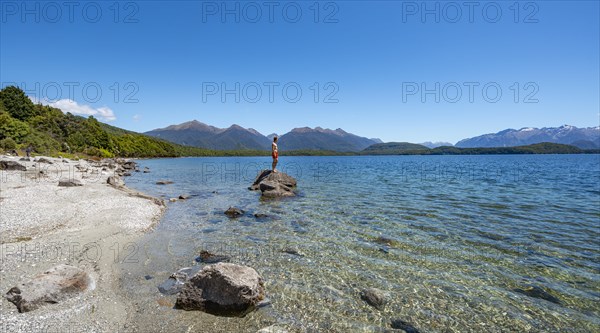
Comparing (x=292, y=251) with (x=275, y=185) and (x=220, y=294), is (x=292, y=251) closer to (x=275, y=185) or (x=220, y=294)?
(x=220, y=294)

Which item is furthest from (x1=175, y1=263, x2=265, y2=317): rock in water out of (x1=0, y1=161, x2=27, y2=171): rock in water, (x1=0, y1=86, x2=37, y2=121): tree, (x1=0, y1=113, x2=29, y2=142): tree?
(x1=0, y1=86, x2=37, y2=121): tree

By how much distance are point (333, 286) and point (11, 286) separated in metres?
9.94

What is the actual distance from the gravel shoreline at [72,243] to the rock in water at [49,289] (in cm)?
19

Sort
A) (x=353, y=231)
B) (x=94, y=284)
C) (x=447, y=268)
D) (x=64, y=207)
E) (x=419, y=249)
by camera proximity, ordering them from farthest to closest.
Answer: (x=64, y=207), (x=353, y=231), (x=419, y=249), (x=447, y=268), (x=94, y=284)

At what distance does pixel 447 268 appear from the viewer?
1131 centimetres

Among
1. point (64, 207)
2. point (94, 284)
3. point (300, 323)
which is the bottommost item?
point (300, 323)

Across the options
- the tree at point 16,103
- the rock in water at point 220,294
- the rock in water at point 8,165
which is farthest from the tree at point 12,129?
the rock in water at point 220,294

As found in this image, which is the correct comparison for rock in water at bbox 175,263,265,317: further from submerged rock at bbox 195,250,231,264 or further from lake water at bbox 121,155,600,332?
submerged rock at bbox 195,250,231,264

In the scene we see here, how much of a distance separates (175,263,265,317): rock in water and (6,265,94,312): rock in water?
306 centimetres

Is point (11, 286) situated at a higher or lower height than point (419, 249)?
higher

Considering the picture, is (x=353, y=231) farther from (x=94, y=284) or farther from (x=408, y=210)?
(x=94, y=284)

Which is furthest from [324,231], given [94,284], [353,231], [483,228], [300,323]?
[94,284]

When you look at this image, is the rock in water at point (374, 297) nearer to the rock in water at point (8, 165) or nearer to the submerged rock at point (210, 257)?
the submerged rock at point (210, 257)

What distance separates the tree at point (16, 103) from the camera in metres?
91.9
